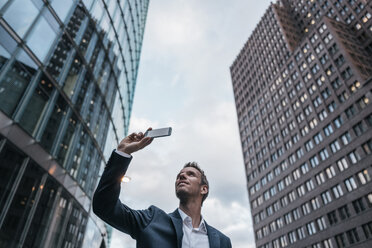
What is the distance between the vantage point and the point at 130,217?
2598 mm

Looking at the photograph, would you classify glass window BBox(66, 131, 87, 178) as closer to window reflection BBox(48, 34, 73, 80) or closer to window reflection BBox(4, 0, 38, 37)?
window reflection BBox(48, 34, 73, 80)

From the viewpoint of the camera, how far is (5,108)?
33.7 ft

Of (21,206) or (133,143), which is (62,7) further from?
(133,143)

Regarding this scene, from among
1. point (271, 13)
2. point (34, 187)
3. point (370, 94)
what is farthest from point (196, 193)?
point (271, 13)

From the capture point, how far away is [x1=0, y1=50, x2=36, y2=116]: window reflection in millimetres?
10194

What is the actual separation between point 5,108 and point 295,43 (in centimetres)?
8240

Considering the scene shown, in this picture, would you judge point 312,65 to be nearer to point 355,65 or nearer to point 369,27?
point 355,65

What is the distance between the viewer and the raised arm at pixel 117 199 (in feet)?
7.68

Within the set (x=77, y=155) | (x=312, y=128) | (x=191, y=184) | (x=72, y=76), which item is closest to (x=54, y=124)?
(x=77, y=155)

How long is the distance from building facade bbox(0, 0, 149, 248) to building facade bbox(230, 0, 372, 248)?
138 feet

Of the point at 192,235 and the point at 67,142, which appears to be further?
the point at 67,142

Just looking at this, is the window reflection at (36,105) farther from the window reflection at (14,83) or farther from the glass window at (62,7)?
the glass window at (62,7)

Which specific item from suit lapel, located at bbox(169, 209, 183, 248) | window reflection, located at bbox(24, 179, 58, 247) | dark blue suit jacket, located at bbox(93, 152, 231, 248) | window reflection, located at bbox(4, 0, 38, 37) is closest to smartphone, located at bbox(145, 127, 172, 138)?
dark blue suit jacket, located at bbox(93, 152, 231, 248)

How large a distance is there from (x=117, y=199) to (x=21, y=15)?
39.1 feet
